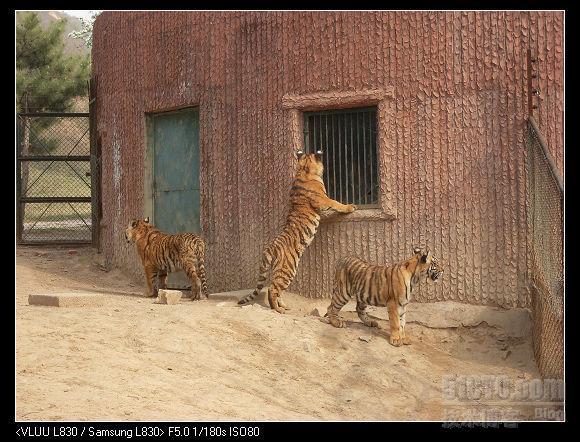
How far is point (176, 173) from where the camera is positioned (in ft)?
41.5

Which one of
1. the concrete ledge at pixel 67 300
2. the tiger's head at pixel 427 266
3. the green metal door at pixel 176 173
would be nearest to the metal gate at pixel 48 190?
the green metal door at pixel 176 173

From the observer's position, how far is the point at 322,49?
35.1 feet

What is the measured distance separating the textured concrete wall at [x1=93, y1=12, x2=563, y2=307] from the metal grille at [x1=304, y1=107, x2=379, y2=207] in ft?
0.88

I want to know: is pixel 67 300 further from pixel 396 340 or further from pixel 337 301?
pixel 396 340

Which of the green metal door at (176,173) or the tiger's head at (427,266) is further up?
the green metal door at (176,173)

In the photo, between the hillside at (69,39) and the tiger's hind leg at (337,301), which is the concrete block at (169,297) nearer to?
the tiger's hind leg at (337,301)

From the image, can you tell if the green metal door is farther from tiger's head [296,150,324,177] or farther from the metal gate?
the metal gate

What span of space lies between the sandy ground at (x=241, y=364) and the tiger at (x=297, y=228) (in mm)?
352

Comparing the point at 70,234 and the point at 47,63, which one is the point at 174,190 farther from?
the point at 47,63

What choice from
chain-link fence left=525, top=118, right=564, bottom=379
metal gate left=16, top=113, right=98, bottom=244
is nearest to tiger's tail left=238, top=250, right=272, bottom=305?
chain-link fence left=525, top=118, right=564, bottom=379

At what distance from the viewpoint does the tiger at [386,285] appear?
31.0 feet

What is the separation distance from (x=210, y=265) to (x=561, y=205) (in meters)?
5.60

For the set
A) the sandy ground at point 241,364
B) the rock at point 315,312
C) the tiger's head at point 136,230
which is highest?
the tiger's head at point 136,230

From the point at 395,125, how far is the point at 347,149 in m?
0.71
